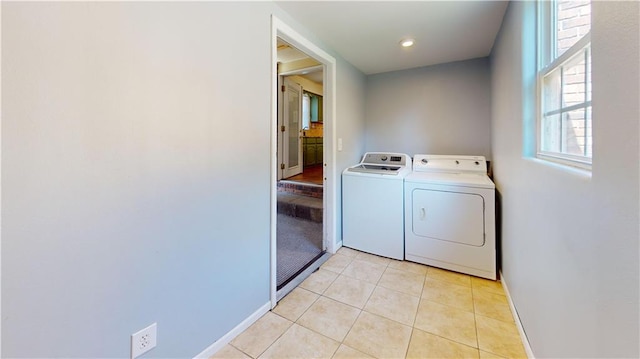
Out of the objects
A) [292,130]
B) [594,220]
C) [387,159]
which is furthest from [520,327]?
[292,130]

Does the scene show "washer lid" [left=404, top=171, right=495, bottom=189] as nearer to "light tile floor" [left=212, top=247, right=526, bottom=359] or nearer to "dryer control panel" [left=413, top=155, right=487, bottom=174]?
"dryer control panel" [left=413, top=155, right=487, bottom=174]

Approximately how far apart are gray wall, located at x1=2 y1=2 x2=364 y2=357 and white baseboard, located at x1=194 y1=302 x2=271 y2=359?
34 millimetres

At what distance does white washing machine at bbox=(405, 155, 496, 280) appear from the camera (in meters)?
2.21

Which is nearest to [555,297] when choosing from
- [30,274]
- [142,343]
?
[142,343]

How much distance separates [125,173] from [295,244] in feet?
6.82

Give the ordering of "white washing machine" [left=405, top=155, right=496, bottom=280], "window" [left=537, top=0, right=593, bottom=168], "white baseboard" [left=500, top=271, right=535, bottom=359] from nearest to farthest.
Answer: "window" [left=537, top=0, right=593, bottom=168] → "white baseboard" [left=500, top=271, right=535, bottom=359] → "white washing machine" [left=405, top=155, right=496, bottom=280]

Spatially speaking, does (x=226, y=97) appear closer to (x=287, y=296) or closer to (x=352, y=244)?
(x=287, y=296)

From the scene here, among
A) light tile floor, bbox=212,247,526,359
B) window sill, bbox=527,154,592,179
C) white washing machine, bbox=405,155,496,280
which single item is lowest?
light tile floor, bbox=212,247,526,359

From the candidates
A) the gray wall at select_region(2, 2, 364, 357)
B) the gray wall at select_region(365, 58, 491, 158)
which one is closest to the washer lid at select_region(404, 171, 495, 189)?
the gray wall at select_region(365, 58, 491, 158)

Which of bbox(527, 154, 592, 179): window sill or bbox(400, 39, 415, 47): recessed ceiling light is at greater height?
bbox(400, 39, 415, 47): recessed ceiling light

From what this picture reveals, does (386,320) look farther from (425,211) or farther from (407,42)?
(407,42)

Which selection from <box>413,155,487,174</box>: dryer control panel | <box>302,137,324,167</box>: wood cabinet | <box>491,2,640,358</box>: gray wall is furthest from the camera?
<box>302,137,324,167</box>: wood cabinet

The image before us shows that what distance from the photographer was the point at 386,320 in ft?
5.60

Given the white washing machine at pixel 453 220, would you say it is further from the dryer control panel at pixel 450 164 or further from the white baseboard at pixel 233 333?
the white baseboard at pixel 233 333
